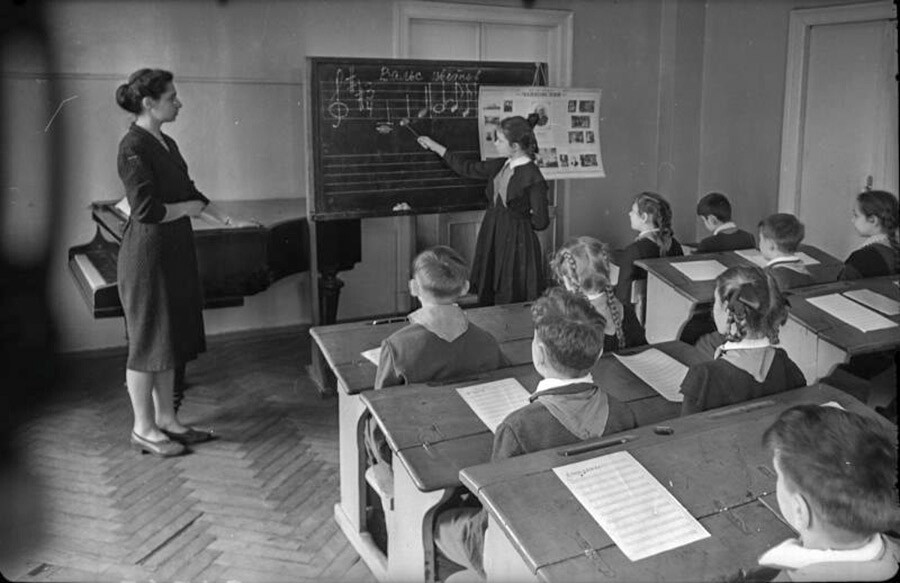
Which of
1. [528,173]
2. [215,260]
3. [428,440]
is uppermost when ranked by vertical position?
[528,173]

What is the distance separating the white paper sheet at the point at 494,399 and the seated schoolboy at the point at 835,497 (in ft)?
3.19

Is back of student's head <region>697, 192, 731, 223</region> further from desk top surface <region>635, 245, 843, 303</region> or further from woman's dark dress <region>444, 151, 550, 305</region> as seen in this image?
woman's dark dress <region>444, 151, 550, 305</region>

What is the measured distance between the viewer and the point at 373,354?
2.90 meters

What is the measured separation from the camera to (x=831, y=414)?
4.92ft

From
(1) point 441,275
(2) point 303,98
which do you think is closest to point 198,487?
(1) point 441,275

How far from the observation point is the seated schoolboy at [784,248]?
3.83m

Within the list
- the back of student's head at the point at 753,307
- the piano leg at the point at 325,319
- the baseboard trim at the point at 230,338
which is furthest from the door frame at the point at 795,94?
the back of student's head at the point at 753,307

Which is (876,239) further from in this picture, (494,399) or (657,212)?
(494,399)

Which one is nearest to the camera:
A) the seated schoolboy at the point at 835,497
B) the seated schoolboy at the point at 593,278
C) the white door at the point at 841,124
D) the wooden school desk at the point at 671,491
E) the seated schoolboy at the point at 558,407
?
the seated schoolboy at the point at 835,497

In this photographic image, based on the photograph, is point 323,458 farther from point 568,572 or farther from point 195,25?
point 195,25

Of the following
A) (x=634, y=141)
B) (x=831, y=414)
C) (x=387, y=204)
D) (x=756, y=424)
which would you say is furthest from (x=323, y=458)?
(x=634, y=141)

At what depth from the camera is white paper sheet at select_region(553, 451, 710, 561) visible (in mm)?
1685

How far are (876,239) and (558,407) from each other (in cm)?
274

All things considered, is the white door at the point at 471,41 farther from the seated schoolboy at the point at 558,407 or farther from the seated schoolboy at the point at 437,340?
the seated schoolboy at the point at 558,407
